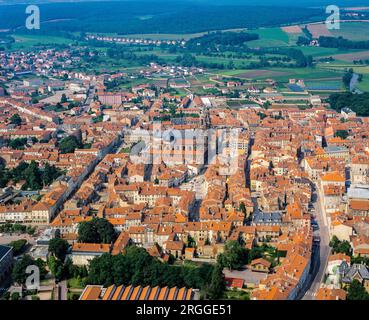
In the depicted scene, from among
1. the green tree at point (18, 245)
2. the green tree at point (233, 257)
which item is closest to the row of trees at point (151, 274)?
the green tree at point (233, 257)

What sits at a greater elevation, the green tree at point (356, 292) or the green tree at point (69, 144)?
the green tree at point (69, 144)

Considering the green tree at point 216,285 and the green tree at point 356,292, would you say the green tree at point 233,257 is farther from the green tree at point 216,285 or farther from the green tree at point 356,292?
the green tree at point 356,292

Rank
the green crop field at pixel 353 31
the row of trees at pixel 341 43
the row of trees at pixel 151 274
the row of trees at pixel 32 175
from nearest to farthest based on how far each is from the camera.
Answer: the row of trees at pixel 151 274 < the row of trees at pixel 32 175 < the row of trees at pixel 341 43 < the green crop field at pixel 353 31

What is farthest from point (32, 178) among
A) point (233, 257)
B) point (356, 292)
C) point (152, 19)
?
point (152, 19)

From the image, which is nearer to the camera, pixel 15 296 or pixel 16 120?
pixel 15 296

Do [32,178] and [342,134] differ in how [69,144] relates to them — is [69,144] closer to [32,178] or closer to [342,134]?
[32,178]
